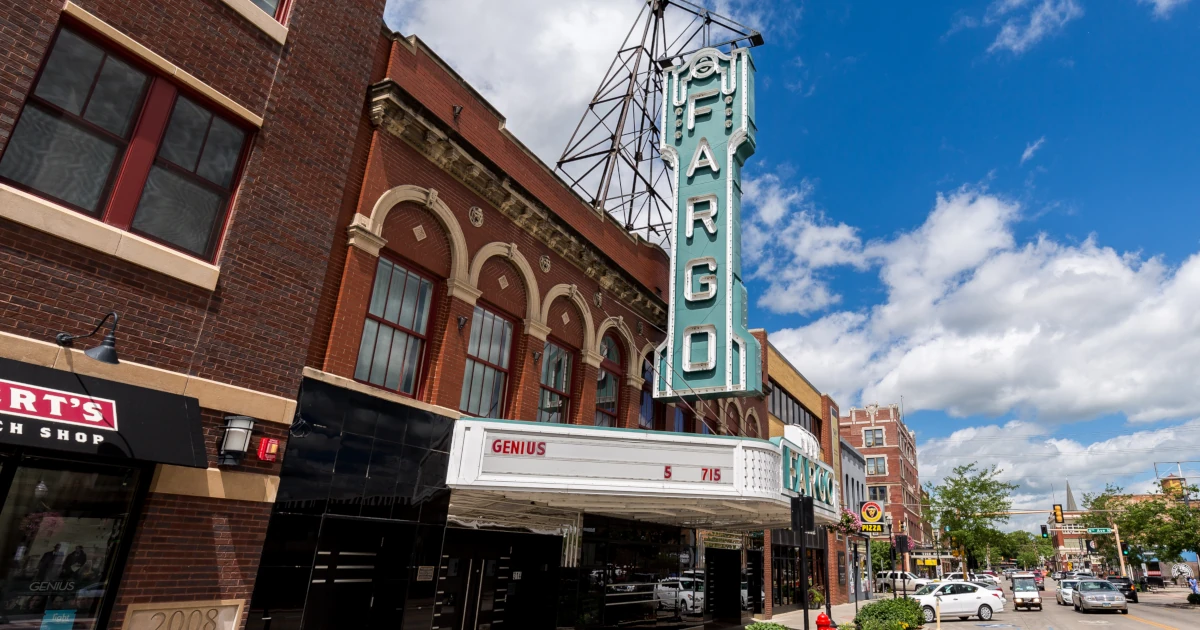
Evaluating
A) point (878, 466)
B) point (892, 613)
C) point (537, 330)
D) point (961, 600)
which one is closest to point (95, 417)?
point (537, 330)

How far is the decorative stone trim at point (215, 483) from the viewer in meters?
7.96

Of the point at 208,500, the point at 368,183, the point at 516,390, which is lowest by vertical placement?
the point at 208,500

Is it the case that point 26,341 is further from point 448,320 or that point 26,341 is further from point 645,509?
point 645,509

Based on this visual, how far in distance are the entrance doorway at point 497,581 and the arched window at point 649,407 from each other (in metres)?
5.19

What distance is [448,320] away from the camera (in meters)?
13.0

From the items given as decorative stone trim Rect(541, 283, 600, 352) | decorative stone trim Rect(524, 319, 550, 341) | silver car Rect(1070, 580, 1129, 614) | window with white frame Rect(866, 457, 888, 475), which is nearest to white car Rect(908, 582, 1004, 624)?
silver car Rect(1070, 580, 1129, 614)

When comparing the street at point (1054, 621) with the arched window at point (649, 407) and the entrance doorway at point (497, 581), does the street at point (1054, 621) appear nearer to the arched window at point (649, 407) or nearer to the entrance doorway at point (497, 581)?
the arched window at point (649, 407)

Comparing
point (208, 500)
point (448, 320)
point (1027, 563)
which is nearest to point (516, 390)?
point (448, 320)

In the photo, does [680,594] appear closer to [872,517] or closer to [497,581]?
[872,517]

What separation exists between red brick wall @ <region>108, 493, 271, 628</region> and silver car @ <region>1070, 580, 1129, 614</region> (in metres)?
37.6

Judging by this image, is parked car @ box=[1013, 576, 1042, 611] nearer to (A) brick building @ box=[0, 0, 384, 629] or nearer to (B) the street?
(B) the street

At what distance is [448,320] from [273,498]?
4803 mm

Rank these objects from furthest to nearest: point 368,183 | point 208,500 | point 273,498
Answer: point 368,183 < point 273,498 < point 208,500

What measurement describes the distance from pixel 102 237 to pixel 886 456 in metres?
83.4
